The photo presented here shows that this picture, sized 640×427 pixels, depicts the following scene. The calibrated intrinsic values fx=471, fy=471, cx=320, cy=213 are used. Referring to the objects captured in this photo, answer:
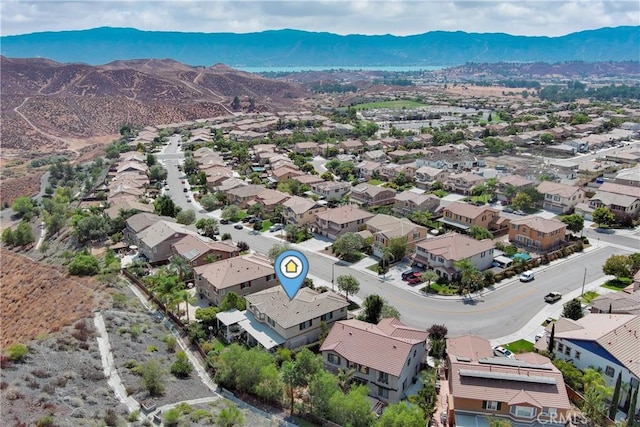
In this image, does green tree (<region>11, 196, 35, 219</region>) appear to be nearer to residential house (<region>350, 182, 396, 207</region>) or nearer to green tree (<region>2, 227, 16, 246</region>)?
green tree (<region>2, 227, 16, 246</region>)

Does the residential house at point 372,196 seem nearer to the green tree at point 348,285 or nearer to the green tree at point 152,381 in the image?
the green tree at point 348,285

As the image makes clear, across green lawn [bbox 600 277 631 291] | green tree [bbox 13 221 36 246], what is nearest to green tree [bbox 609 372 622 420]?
green lawn [bbox 600 277 631 291]

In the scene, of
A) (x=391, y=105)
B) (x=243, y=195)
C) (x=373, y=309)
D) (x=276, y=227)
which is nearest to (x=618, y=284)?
(x=373, y=309)

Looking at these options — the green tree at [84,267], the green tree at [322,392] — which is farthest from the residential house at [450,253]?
the green tree at [84,267]

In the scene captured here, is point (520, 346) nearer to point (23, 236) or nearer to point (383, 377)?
point (383, 377)

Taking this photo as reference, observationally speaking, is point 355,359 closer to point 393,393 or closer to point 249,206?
point 393,393

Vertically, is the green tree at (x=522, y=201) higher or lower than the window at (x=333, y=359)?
higher

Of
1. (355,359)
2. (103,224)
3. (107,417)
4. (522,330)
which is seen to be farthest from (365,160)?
(107,417)
